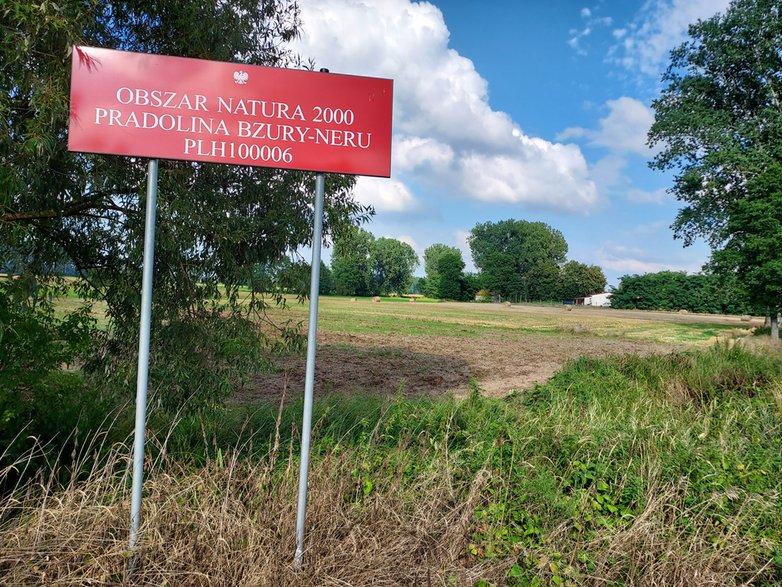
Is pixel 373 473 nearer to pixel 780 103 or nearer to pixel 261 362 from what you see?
pixel 261 362

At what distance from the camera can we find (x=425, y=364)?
17.3 metres

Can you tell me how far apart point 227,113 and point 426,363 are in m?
14.8

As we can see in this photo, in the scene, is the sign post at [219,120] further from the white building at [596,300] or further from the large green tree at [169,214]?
the white building at [596,300]

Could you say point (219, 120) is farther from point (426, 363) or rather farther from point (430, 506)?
point (426, 363)

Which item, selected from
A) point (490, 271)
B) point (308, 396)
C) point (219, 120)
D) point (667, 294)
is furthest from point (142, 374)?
point (490, 271)

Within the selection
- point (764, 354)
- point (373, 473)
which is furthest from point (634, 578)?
point (764, 354)

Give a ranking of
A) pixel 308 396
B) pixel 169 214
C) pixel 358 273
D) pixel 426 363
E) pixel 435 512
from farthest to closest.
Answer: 1. pixel 358 273
2. pixel 426 363
3. pixel 169 214
4. pixel 435 512
5. pixel 308 396

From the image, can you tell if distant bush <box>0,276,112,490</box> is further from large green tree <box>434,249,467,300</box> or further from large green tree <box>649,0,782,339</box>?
large green tree <box>434,249,467,300</box>

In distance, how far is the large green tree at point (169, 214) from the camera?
17.0 ft

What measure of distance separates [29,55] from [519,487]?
543 centimetres

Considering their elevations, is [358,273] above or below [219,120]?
above

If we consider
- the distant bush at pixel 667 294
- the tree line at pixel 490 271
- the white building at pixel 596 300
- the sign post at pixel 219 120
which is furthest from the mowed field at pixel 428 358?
the white building at pixel 596 300

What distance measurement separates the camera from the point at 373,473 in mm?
4504

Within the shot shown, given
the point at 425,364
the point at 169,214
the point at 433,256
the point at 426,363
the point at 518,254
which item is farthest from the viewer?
the point at 433,256
